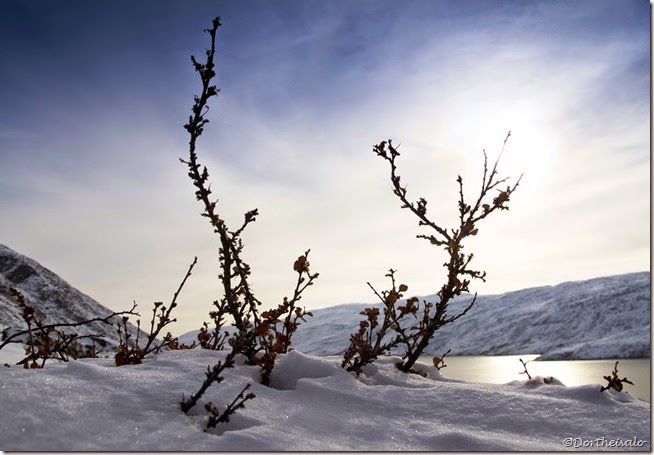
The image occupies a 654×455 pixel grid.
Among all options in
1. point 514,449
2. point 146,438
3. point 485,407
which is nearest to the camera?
point 146,438

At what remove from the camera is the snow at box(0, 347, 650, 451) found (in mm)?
2348

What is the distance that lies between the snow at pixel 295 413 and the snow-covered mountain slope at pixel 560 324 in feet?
194

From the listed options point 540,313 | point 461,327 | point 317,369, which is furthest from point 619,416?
point 461,327

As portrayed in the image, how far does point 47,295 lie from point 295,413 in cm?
931

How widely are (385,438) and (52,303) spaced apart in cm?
947

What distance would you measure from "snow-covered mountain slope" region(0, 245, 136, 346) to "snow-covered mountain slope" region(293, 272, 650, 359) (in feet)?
188

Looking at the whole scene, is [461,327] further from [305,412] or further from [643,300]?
[305,412]

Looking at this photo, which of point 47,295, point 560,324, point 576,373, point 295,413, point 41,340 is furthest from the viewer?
point 560,324

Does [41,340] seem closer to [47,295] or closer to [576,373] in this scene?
[47,295]

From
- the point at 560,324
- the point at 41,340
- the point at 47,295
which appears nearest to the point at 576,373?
the point at 47,295

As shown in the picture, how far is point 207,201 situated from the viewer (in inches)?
159

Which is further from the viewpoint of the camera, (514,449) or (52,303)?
(52,303)

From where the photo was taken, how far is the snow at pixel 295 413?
2.35 metres

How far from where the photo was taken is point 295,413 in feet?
9.53
